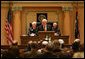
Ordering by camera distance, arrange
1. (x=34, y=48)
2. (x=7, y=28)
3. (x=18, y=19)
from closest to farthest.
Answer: (x=34, y=48), (x=7, y=28), (x=18, y=19)

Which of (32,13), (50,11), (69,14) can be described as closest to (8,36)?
(32,13)

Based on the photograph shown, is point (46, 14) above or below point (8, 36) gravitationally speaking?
above

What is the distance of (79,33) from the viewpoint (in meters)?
12.9

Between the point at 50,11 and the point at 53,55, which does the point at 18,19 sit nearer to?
the point at 50,11

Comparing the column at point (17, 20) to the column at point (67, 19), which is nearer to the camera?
the column at point (17, 20)

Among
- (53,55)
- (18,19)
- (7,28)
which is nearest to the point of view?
(53,55)

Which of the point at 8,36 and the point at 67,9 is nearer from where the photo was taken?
the point at 8,36

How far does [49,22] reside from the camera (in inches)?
530

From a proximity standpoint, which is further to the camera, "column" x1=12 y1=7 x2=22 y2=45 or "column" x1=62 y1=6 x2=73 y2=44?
"column" x1=62 y1=6 x2=73 y2=44

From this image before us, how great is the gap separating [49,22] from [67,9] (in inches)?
54.1

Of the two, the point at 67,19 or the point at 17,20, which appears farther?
the point at 67,19

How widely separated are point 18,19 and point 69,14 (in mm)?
3169

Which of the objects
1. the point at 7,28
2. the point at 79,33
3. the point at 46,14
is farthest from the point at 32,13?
the point at 79,33

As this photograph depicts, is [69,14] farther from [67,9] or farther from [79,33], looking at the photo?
[79,33]
